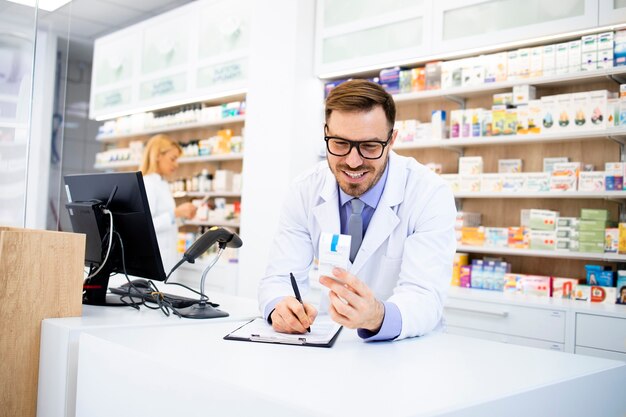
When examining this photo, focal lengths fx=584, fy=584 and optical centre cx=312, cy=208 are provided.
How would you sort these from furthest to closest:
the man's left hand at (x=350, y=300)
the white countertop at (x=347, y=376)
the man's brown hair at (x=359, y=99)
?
1. the man's brown hair at (x=359, y=99)
2. the man's left hand at (x=350, y=300)
3. the white countertop at (x=347, y=376)

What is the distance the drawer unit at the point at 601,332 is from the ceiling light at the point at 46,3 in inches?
123

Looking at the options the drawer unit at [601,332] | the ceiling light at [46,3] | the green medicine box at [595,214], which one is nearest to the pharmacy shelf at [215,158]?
the ceiling light at [46,3]

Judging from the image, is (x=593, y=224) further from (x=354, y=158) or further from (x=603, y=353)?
(x=354, y=158)

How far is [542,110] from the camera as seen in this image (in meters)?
3.58

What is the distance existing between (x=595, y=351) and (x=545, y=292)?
55 centimetres

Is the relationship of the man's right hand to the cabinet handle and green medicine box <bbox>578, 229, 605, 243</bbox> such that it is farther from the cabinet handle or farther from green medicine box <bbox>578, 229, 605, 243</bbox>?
green medicine box <bbox>578, 229, 605, 243</bbox>

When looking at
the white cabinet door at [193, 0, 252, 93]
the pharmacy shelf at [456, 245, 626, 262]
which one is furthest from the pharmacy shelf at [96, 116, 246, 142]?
the pharmacy shelf at [456, 245, 626, 262]

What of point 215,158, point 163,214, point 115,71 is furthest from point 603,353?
point 115,71

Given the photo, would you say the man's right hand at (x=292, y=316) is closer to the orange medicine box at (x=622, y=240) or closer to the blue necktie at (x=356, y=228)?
the blue necktie at (x=356, y=228)

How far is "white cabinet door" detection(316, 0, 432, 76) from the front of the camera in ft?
13.4

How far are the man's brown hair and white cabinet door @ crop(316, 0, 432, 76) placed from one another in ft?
7.77

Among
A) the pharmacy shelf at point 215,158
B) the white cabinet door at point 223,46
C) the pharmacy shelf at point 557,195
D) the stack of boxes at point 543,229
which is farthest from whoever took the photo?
the pharmacy shelf at point 215,158

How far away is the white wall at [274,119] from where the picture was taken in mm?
4625

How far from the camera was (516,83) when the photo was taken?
3.67m
